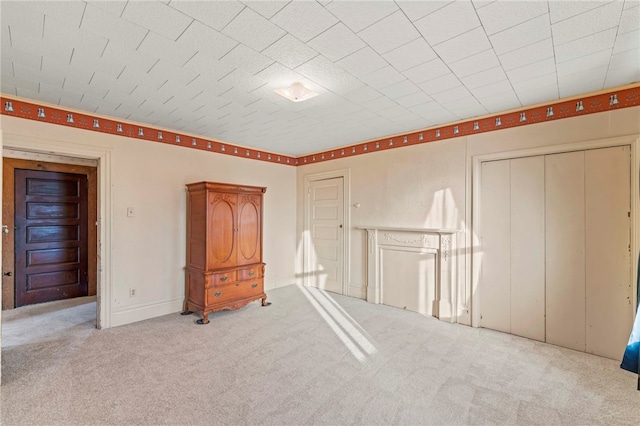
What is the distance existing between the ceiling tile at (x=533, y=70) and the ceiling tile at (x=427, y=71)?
54 cm

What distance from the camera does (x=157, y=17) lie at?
1.67m

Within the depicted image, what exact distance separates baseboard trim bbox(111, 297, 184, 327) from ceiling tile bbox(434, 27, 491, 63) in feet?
13.1

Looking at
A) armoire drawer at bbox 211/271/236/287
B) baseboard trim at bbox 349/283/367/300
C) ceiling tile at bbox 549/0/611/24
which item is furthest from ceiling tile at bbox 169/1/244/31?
baseboard trim at bbox 349/283/367/300

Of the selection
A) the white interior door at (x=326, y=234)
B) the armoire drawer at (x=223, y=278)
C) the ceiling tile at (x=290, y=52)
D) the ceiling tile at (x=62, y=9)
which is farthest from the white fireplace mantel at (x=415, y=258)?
the ceiling tile at (x=62, y=9)

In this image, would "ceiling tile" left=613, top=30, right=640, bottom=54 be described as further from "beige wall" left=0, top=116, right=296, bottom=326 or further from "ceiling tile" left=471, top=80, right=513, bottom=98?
"beige wall" left=0, top=116, right=296, bottom=326

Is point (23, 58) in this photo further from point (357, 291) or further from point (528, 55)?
point (357, 291)

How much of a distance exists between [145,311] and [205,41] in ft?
10.5

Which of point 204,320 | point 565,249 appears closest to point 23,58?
point 204,320

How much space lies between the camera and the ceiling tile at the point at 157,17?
158 centimetres

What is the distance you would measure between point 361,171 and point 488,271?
2.18 meters

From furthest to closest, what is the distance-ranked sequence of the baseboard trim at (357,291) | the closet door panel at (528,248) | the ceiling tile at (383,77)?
the baseboard trim at (357,291) → the closet door panel at (528,248) → the ceiling tile at (383,77)

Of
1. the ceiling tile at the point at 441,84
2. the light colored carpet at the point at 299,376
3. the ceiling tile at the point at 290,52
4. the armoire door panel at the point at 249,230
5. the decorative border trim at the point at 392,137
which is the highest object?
the ceiling tile at the point at 290,52

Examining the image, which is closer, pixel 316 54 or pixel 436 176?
pixel 316 54

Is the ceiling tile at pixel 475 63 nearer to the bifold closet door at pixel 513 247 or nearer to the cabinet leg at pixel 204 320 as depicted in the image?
the bifold closet door at pixel 513 247
